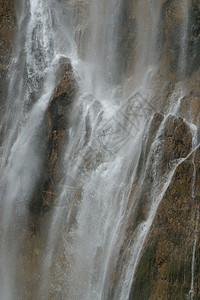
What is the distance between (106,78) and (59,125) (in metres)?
2.67

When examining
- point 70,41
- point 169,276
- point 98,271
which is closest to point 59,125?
point 70,41

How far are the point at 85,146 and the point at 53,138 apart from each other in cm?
133

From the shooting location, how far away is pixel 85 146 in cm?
1320

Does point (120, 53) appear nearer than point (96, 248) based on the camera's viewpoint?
No

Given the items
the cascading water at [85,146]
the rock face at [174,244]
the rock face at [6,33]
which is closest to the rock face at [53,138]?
the cascading water at [85,146]

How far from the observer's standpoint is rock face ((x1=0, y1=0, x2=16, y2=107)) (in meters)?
15.7

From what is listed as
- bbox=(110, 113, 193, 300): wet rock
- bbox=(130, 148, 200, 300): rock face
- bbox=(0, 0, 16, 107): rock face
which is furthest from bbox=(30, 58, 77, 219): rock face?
bbox=(130, 148, 200, 300): rock face

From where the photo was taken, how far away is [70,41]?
1530 cm

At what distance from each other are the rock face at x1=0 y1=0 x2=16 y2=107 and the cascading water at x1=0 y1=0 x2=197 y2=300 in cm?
33

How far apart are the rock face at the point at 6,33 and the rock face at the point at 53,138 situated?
3.01 meters

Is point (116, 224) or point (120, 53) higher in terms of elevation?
point (120, 53)

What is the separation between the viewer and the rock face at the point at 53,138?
13.6 metres

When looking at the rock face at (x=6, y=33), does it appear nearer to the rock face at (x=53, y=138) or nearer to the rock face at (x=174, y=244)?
the rock face at (x=53, y=138)

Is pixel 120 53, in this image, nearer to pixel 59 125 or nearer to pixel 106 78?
pixel 106 78
